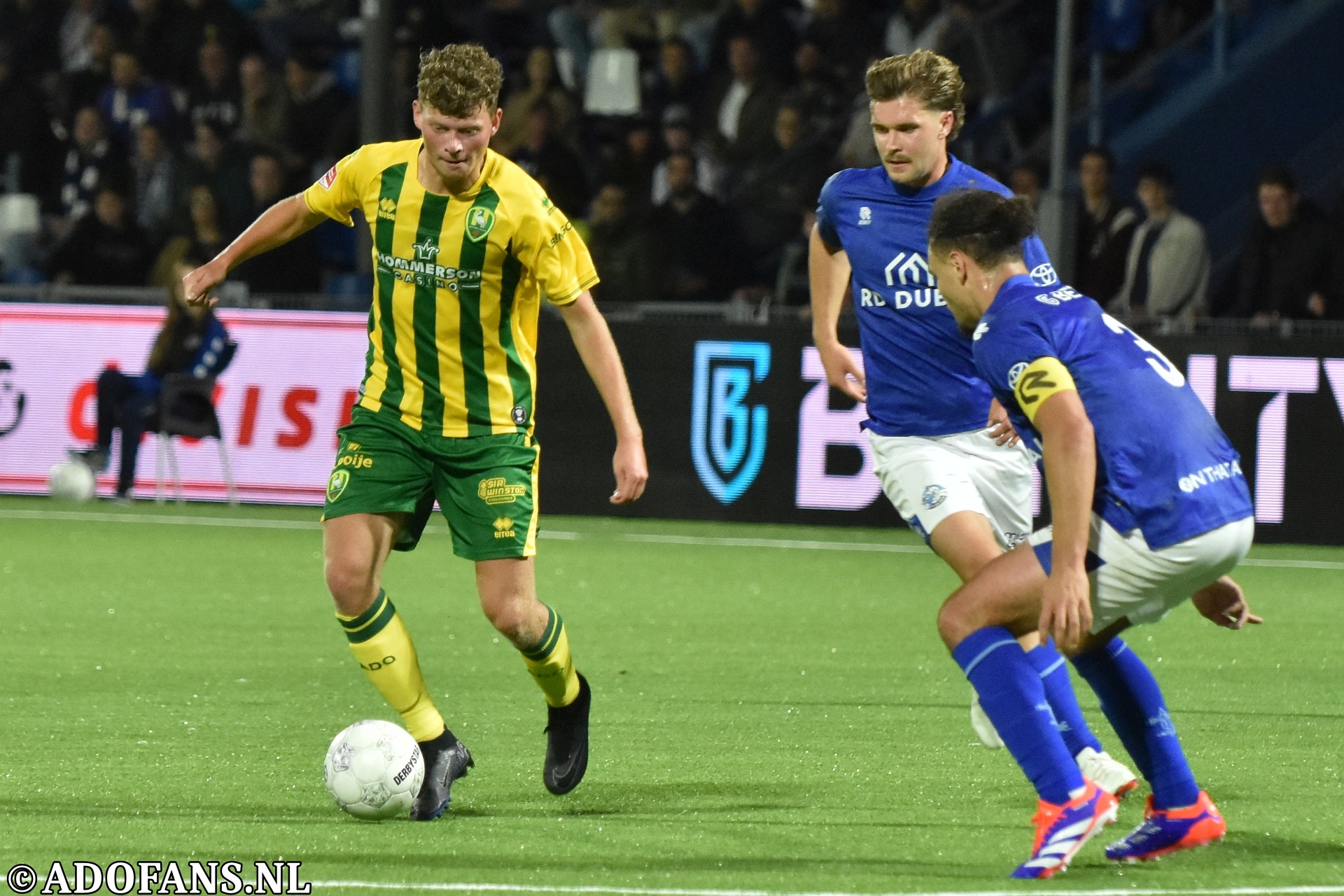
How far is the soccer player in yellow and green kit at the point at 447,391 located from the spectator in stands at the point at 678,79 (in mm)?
11986

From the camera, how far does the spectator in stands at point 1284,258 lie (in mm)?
13789

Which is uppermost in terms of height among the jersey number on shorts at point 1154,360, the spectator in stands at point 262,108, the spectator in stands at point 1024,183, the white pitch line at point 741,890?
the spectator in stands at point 262,108

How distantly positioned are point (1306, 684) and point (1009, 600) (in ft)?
12.7

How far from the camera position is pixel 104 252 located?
690 inches

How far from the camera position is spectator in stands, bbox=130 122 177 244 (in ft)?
59.3

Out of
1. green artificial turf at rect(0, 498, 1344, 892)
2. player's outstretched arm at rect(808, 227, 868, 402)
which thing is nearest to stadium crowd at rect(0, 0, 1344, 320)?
green artificial turf at rect(0, 498, 1344, 892)

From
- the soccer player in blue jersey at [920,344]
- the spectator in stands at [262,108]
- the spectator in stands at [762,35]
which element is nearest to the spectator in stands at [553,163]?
the spectator in stands at [762,35]

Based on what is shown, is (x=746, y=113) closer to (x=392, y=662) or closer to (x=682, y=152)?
(x=682, y=152)

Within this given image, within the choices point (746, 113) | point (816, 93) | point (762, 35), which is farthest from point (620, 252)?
point (762, 35)

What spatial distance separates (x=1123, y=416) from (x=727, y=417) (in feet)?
30.7

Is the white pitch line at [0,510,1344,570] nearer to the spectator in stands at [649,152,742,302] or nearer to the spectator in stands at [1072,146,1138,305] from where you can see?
the spectator in stands at [1072,146,1138,305]

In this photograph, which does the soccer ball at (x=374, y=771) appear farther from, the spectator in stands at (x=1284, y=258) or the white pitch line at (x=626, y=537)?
A: the spectator in stands at (x=1284, y=258)

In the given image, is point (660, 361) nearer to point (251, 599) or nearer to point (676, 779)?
point (251, 599)

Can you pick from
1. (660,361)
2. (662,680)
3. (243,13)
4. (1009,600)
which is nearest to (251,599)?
→ (662,680)
